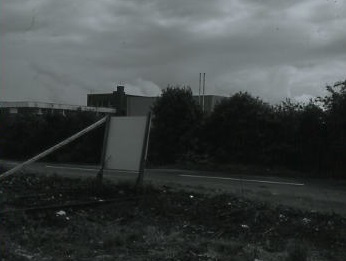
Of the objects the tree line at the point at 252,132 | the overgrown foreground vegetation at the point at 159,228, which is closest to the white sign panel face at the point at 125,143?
the overgrown foreground vegetation at the point at 159,228

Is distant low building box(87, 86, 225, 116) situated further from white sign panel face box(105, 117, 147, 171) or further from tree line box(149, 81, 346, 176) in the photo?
white sign panel face box(105, 117, 147, 171)

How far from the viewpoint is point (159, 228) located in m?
9.04

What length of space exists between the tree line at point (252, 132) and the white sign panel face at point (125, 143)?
432 inches

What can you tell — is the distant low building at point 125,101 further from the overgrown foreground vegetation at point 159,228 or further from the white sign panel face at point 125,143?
the overgrown foreground vegetation at point 159,228

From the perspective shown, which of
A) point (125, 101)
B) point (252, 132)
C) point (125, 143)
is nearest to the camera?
point (125, 143)

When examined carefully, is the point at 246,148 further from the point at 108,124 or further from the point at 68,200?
the point at 68,200

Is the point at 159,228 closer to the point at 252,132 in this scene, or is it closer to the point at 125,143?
the point at 125,143

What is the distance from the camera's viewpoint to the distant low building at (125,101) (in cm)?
6525

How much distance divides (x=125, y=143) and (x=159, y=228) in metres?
4.23

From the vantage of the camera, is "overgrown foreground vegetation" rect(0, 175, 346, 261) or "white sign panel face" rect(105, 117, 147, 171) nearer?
"overgrown foreground vegetation" rect(0, 175, 346, 261)

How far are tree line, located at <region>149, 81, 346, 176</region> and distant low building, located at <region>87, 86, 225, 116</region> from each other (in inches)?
987

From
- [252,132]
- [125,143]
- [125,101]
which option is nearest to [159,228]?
[125,143]

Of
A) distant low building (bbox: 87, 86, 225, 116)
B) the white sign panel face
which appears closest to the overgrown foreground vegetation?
the white sign panel face

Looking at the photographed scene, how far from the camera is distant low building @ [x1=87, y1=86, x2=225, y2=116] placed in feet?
214
